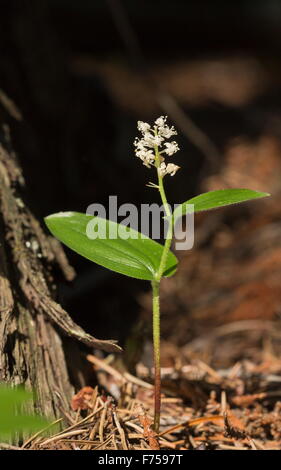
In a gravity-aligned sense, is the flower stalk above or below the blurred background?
below

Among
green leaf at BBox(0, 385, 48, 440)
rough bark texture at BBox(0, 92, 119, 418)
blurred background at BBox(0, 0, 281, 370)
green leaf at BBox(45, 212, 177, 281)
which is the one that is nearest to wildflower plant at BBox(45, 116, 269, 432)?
green leaf at BBox(45, 212, 177, 281)

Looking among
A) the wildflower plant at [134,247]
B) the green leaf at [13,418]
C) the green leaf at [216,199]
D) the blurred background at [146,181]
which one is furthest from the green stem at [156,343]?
the green leaf at [13,418]

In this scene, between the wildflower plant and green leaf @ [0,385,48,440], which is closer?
green leaf @ [0,385,48,440]

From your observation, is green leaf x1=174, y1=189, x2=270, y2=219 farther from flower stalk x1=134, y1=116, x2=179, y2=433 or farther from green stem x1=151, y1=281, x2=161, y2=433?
green stem x1=151, y1=281, x2=161, y2=433

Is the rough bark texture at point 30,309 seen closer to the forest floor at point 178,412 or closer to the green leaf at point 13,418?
the forest floor at point 178,412

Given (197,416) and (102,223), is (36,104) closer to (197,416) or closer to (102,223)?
(102,223)

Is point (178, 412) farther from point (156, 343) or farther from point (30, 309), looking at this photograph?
point (30, 309)
